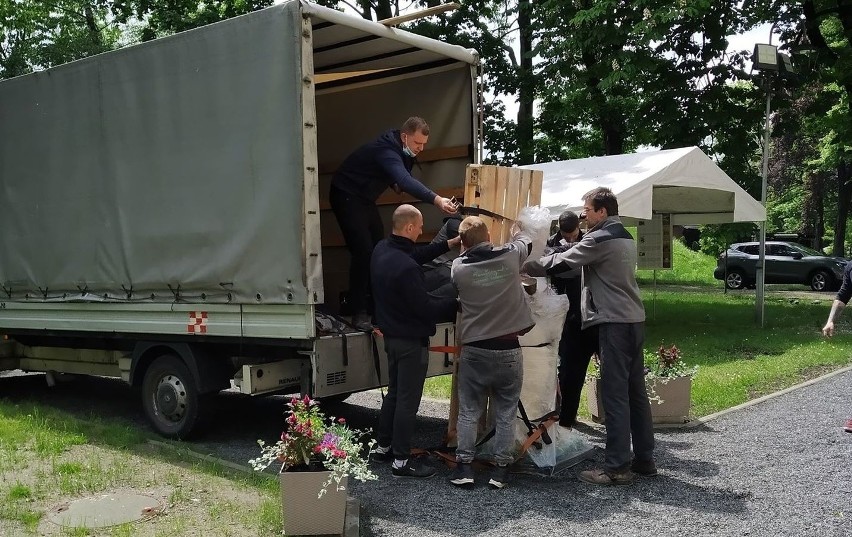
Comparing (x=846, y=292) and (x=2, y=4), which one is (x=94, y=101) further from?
(x=2, y=4)

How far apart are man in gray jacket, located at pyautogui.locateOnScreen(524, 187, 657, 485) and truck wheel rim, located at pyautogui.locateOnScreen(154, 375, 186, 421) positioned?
3131 millimetres

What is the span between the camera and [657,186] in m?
10.9

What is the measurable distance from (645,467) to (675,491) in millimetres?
379

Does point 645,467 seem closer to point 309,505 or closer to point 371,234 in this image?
point 309,505

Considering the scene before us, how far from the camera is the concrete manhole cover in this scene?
4.67 metres

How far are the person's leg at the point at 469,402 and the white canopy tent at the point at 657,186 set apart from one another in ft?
16.8

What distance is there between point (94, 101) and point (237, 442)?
3.19 metres

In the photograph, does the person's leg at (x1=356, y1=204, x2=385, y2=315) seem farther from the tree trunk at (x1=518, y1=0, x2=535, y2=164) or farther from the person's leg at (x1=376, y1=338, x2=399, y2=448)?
the tree trunk at (x1=518, y1=0, x2=535, y2=164)

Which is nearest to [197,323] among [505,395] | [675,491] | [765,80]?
[505,395]

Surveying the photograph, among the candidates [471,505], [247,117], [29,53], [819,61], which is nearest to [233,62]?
[247,117]

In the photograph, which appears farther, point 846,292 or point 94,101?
point 94,101

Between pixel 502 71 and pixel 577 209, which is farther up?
pixel 502 71

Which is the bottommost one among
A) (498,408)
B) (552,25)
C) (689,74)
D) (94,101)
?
(498,408)

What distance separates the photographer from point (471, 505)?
16.5 feet
